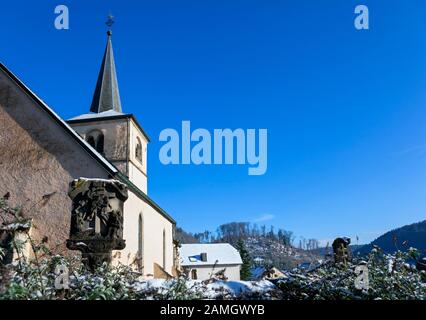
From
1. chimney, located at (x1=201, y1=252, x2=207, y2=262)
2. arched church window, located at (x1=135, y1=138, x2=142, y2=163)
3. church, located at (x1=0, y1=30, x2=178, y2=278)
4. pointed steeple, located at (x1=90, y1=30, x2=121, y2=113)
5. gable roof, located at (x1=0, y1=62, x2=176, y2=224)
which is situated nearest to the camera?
church, located at (x1=0, y1=30, x2=178, y2=278)

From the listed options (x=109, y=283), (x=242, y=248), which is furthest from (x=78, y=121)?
(x=242, y=248)

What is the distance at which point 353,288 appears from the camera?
4184mm

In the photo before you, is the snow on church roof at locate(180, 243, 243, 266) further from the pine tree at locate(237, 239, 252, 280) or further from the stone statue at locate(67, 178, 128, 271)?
the stone statue at locate(67, 178, 128, 271)

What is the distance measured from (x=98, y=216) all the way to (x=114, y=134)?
20.7 meters

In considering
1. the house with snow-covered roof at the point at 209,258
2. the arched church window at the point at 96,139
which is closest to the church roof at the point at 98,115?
the arched church window at the point at 96,139

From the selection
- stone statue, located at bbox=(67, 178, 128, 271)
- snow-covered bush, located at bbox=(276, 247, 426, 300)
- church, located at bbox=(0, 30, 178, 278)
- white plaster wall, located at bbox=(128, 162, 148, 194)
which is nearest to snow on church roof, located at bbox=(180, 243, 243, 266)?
white plaster wall, located at bbox=(128, 162, 148, 194)

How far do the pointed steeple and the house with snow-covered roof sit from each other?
33349 millimetres

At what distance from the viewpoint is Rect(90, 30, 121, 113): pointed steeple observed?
1097 inches

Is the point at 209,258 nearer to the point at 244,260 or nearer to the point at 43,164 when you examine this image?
the point at 244,260

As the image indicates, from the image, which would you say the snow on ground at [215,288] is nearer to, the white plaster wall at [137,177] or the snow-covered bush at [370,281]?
the snow-covered bush at [370,281]

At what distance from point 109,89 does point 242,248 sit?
131 ft

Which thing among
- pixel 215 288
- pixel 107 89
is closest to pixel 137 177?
pixel 107 89

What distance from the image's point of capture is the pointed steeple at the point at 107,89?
27.9 meters
